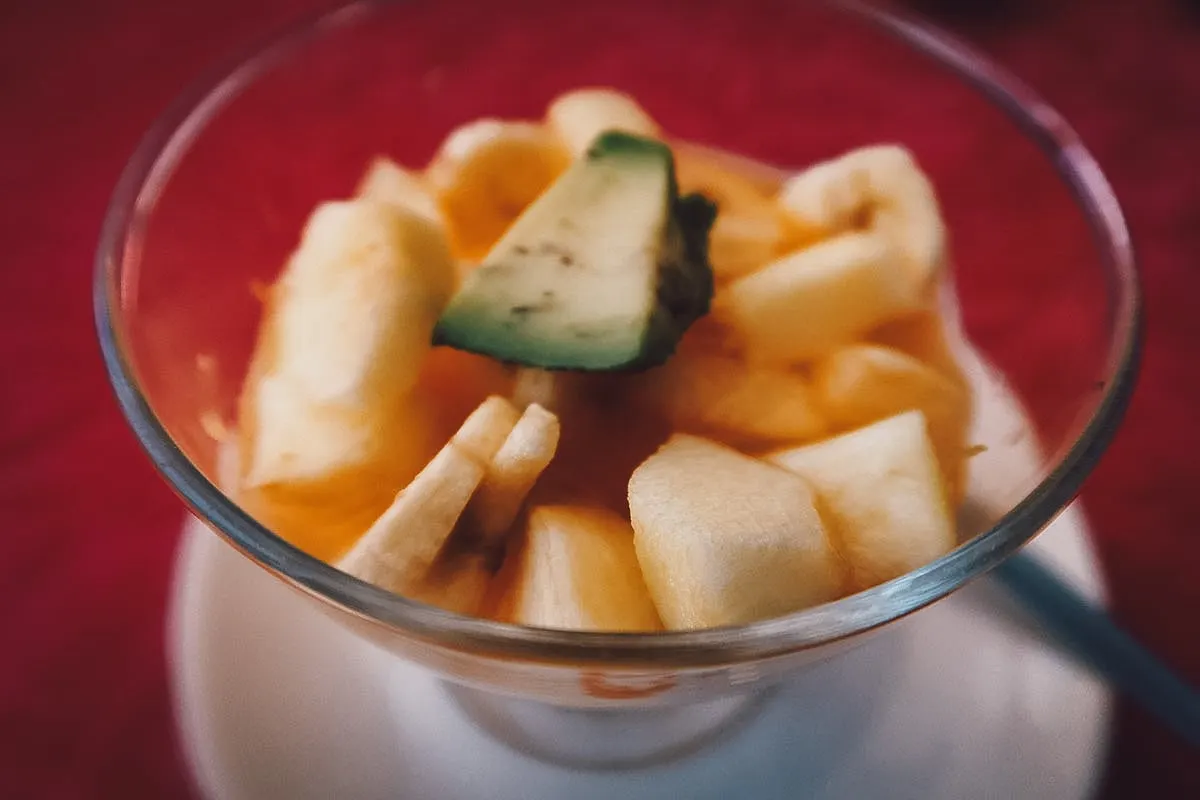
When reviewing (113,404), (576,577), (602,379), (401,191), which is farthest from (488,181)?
(113,404)

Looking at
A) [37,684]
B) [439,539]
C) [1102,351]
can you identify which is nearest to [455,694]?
[439,539]

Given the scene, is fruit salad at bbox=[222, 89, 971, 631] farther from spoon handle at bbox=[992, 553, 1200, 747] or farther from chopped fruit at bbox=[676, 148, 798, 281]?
spoon handle at bbox=[992, 553, 1200, 747]

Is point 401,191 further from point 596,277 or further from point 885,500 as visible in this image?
point 885,500

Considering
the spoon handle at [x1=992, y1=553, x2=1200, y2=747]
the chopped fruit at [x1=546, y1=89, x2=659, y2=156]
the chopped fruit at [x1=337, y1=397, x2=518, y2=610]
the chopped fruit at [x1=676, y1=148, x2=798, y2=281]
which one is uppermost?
the chopped fruit at [x1=546, y1=89, x2=659, y2=156]

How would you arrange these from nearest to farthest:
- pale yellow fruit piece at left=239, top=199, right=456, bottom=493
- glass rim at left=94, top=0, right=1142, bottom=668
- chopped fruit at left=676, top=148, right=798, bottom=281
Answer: glass rim at left=94, top=0, right=1142, bottom=668, pale yellow fruit piece at left=239, top=199, right=456, bottom=493, chopped fruit at left=676, top=148, right=798, bottom=281

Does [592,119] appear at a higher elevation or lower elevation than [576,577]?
higher

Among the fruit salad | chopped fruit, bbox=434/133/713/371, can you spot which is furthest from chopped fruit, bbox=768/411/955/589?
chopped fruit, bbox=434/133/713/371

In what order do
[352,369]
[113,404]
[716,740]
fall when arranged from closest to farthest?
[352,369], [716,740], [113,404]
